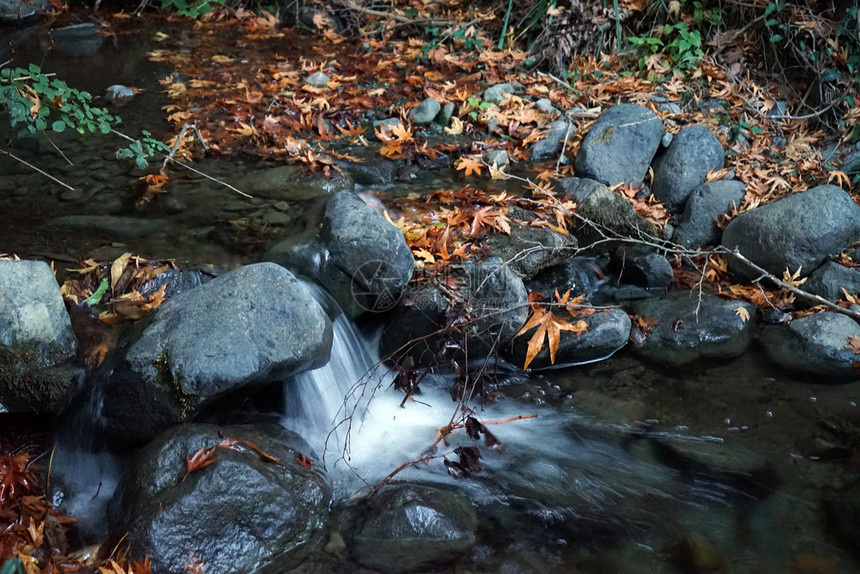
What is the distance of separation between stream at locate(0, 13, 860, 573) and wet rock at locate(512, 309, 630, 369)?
0.25 feet

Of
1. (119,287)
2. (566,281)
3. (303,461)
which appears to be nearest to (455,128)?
(566,281)

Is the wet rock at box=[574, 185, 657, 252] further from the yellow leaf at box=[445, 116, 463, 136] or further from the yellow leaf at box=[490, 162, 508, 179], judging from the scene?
the yellow leaf at box=[445, 116, 463, 136]

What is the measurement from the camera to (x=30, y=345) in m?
3.85

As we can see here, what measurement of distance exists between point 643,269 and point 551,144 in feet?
6.04

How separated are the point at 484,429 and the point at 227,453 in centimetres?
157

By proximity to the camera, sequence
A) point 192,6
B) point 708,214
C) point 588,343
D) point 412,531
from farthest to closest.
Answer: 1. point 192,6
2. point 708,214
3. point 588,343
4. point 412,531

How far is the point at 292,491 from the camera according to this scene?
3527mm

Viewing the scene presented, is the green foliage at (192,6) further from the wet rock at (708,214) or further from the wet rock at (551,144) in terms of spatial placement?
the wet rock at (708,214)

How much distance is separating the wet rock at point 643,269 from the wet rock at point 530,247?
53cm

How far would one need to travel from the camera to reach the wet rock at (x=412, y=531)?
339cm

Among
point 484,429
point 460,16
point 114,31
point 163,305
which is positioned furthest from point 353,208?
point 114,31

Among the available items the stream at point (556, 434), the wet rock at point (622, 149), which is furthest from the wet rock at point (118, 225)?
the wet rock at point (622, 149)

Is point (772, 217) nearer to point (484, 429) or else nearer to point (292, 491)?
point (484, 429)

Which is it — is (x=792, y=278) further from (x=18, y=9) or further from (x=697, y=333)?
(x=18, y=9)
